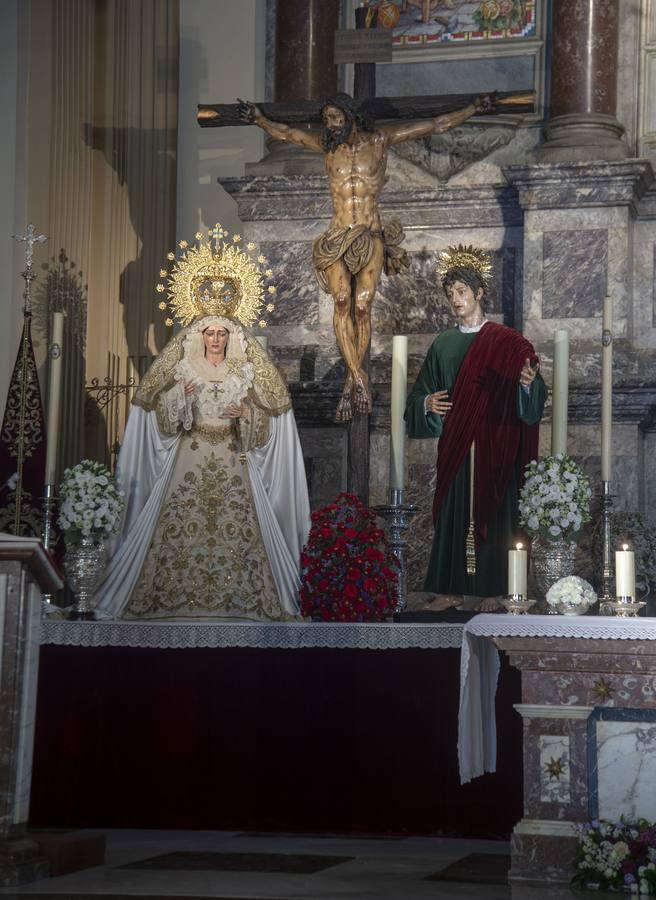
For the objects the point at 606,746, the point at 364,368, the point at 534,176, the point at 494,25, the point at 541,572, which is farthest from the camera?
the point at 494,25

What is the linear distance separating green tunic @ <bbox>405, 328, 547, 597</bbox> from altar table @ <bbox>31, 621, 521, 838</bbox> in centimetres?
118

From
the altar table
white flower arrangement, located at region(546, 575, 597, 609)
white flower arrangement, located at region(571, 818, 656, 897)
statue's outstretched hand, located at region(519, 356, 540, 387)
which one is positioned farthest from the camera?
statue's outstretched hand, located at region(519, 356, 540, 387)

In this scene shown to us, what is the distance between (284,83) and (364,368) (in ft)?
7.50

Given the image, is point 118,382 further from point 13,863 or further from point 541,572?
point 13,863

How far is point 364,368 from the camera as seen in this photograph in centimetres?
820

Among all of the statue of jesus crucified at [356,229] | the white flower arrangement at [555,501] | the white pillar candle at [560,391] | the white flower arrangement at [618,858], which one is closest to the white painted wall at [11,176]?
the statue of jesus crucified at [356,229]

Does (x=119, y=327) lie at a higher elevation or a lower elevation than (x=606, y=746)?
higher

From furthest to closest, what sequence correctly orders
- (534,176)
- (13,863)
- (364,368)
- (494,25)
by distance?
(494,25) → (534,176) → (364,368) → (13,863)

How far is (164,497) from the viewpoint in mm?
7648

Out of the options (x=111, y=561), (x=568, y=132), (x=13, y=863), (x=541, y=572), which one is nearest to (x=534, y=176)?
(x=568, y=132)

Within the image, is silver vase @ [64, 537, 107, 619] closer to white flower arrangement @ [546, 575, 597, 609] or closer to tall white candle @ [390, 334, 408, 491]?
tall white candle @ [390, 334, 408, 491]

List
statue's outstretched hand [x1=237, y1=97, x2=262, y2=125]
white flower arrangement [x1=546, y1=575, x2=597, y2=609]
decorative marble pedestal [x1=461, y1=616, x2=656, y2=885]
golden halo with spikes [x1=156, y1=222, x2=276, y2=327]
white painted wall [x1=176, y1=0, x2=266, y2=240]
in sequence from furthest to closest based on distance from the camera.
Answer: white painted wall [x1=176, y1=0, x2=266, y2=240], statue's outstretched hand [x1=237, y1=97, x2=262, y2=125], golden halo with spikes [x1=156, y1=222, x2=276, y2=327], white flower arrangement [x1=546, y1=575, x2=597, y2=609], decorative marble pedestal [x1=461, y1=616, x2=656, y2=885]

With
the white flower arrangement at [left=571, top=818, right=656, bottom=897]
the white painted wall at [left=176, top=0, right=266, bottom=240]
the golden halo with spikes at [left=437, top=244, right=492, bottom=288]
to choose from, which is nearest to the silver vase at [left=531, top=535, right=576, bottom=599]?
the golden halo with spikes at [left=437, top=244, right=492, bottom=288]

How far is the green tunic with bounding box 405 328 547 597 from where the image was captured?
7.93m
